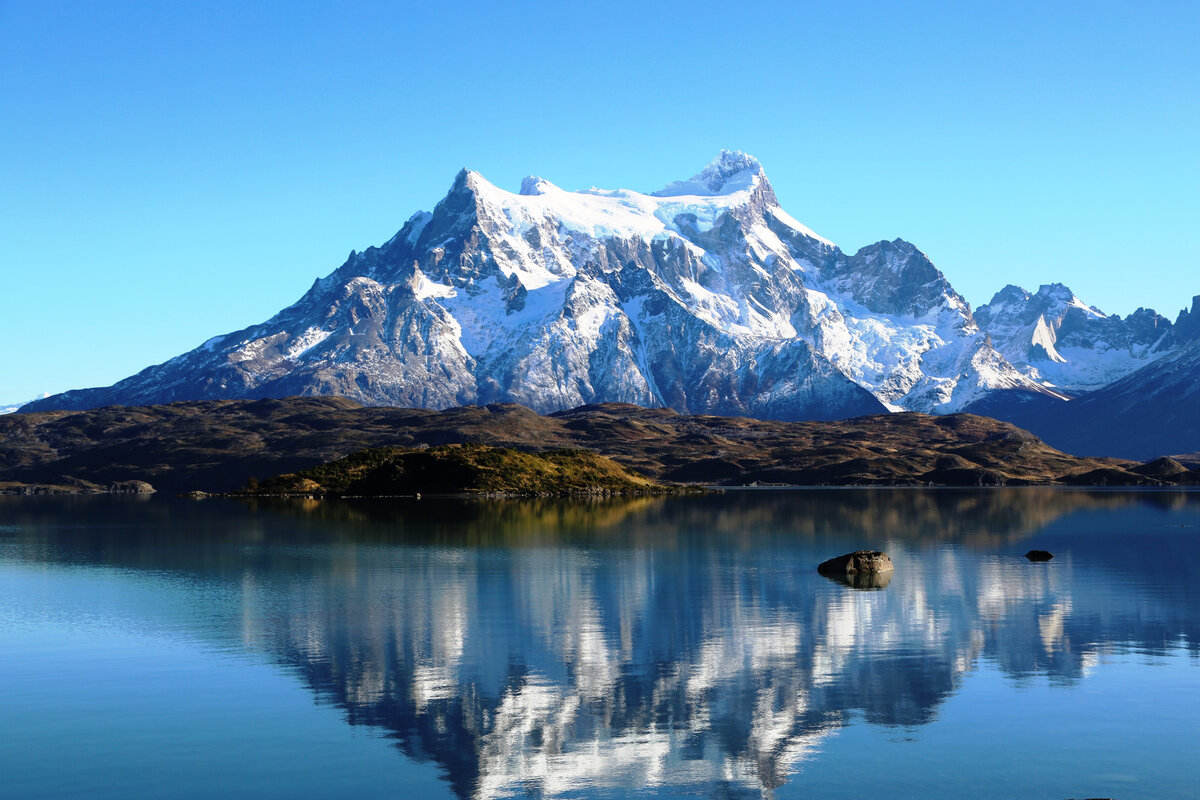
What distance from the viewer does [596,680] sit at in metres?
57.8

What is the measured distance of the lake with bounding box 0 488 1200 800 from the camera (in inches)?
1658

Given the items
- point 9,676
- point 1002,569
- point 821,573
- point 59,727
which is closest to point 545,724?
point 59,727

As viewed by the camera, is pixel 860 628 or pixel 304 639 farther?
pixel 860 628

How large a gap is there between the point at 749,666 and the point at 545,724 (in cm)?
1593

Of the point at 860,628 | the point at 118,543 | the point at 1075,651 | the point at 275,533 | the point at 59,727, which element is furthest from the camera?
the point at 275,533

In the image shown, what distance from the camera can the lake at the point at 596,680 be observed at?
138ft

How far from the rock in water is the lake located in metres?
2.39

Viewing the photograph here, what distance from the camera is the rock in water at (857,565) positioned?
107 m

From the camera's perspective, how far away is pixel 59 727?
4897 cm

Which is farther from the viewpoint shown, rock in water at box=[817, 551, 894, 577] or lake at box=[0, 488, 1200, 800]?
rock in water at box=[817, 551, 894, 577]

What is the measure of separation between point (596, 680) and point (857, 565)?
55273 millimetres

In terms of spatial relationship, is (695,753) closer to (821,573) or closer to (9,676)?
(9,676)

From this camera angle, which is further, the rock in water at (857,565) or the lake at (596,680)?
the rock in water at (857,565)

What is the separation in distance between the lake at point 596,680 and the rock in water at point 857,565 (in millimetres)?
2393
